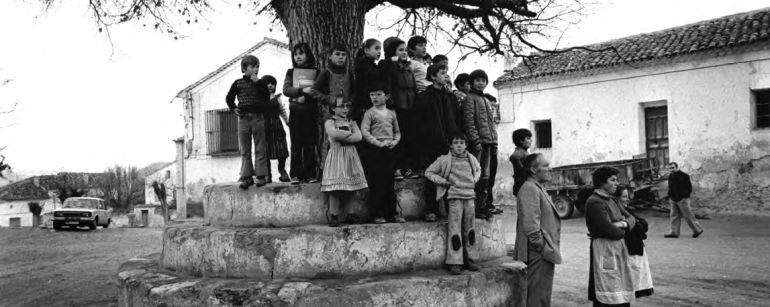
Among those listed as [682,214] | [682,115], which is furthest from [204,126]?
[682,214]

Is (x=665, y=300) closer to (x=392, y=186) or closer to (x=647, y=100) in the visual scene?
(x=392, y=186)

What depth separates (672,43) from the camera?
1825 cm

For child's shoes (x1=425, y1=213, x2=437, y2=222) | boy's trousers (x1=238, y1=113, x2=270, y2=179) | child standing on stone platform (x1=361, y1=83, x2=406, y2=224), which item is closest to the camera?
child standing on stone platform (x1=361, y1=83, x2=406, y2=224)

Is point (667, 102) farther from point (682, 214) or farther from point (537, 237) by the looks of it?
point (537, 237)

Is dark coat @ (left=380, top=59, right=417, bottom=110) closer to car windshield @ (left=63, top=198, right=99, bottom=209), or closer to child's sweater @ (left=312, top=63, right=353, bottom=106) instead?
child's sweater @ (left=312, top=63, right=353, bottom=106)

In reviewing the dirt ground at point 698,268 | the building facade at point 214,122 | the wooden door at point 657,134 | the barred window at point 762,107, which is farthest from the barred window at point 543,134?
the building facade at point 214,122

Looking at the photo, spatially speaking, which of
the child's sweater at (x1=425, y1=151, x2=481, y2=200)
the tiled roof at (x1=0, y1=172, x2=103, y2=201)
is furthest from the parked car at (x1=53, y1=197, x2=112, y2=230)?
the tiled roof at (x1=0, y1=172, x2=103, y2=201)

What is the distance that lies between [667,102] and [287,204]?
14768mm

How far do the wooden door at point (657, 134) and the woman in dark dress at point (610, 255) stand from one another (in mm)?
13152

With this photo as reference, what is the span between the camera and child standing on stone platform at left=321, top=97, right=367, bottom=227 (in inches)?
217

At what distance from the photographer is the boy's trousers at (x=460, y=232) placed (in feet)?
18.2

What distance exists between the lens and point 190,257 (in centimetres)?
591

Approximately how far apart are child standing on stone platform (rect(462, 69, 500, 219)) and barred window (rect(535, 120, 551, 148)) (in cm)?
1437

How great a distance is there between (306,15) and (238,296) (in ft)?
9.60
